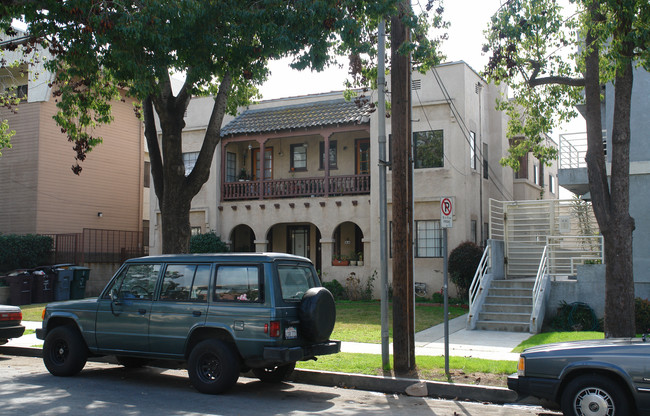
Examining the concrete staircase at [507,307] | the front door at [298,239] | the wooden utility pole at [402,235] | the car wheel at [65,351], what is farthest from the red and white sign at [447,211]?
the front door at [298,239]

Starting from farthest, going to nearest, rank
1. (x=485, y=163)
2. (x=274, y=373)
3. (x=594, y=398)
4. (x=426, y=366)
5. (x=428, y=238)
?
1. (x=485, y=163)
2. (x=428, y=238)
3. (x=426, y=366)
4. (x=274, y=373)
5. (x=594, y=398)

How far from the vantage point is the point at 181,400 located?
8523 millimetres

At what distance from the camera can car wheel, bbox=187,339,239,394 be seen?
8625 millimetres

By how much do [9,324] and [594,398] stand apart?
34.9 feet

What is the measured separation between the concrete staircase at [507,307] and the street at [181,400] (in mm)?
6999

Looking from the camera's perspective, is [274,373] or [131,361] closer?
[274,373]

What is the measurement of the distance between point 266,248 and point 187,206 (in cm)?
1272

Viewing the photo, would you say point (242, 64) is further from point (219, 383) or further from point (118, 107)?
point (118, 107)

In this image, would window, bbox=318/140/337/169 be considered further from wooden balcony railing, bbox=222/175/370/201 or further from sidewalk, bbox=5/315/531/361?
→ sidewalk, bbox=5/315/531/361

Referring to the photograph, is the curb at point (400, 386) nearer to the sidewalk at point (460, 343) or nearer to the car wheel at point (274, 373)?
the car wheel at point (274, 373)

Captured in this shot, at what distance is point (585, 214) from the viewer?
19578 millimetres

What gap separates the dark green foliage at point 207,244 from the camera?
81.4 feet

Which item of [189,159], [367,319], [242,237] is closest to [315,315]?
[367,319]

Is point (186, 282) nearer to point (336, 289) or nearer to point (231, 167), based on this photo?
point (336, 289)
